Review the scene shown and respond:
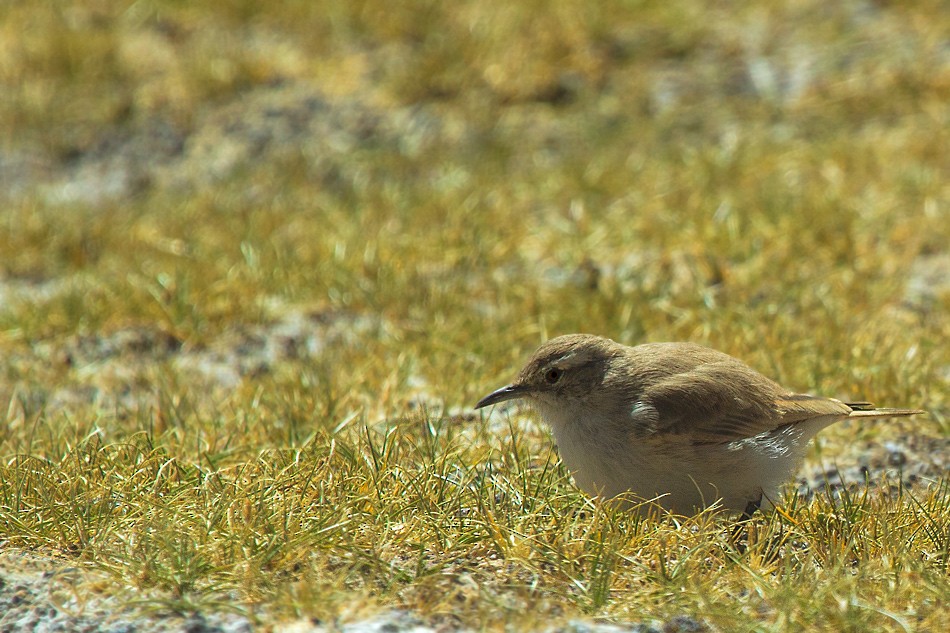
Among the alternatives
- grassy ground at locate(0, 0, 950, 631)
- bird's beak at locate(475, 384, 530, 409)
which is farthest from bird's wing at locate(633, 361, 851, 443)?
bird's beak at locate(475, 384, 530, 409)

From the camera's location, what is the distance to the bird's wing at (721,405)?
462cm

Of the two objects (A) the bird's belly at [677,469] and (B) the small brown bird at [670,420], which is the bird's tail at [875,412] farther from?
(A) the bird's belly at [677,469]

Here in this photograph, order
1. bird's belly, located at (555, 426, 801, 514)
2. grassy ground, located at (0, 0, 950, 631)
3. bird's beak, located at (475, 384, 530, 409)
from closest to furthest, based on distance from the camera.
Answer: grassy ground, located at (0, 0, 950, 631) < bird's belly, located at (555, 426, 801, 514) < bird's beak, located at (475, 384, 530, 409)

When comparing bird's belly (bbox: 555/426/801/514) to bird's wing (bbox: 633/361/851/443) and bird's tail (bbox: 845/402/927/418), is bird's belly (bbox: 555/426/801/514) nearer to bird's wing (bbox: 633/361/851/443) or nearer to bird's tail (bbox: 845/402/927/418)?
bird's wing (bbox: 633/361/851/443)

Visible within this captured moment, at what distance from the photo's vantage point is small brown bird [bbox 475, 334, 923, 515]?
4.59 metres

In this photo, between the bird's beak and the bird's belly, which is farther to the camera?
the bird's beak

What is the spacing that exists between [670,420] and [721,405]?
0.26 m

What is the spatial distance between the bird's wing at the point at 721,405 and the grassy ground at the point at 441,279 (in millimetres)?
371

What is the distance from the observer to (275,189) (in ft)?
30.1

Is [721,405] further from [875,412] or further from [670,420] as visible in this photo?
[875,412]

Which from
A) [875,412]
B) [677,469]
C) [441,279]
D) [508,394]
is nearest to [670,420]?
[677,469]

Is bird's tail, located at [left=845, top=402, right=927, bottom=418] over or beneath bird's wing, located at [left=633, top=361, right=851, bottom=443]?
beneath

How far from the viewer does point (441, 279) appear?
7.31 m

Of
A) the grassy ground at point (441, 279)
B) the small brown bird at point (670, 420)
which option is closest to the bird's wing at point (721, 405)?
the small brown bird at point (670, 420)
